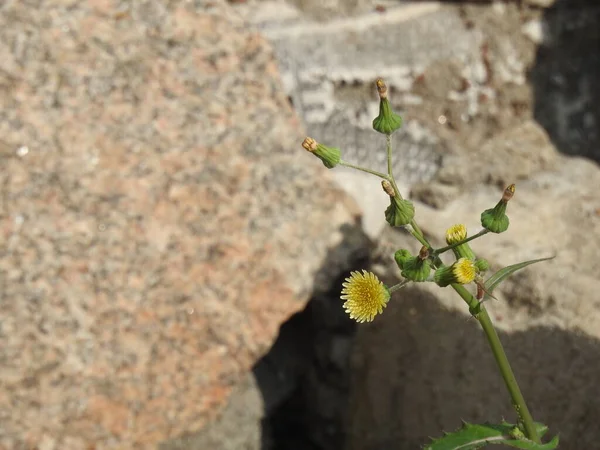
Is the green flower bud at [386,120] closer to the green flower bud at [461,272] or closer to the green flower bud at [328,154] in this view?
the green flower bud at [328,154]

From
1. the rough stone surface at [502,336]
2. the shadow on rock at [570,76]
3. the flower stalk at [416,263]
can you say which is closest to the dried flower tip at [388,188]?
the flower stalk at [416,263]

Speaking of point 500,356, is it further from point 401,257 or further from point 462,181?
point 462,181

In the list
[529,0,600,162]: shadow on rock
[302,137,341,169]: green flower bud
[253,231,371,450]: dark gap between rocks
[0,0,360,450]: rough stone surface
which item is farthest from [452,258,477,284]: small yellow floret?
[529,0,600,162]: shadow on rock

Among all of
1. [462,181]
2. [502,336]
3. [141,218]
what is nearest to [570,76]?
[462,181]

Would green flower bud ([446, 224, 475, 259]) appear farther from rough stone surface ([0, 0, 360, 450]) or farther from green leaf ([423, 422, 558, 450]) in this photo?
rough stone surface ([0, 0, 360, 450])

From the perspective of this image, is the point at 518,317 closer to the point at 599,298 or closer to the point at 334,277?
the point at 599,298

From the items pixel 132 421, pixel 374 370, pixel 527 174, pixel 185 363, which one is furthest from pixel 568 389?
pixel 132 421

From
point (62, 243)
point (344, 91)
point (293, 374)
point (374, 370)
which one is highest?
point (344, 91)
